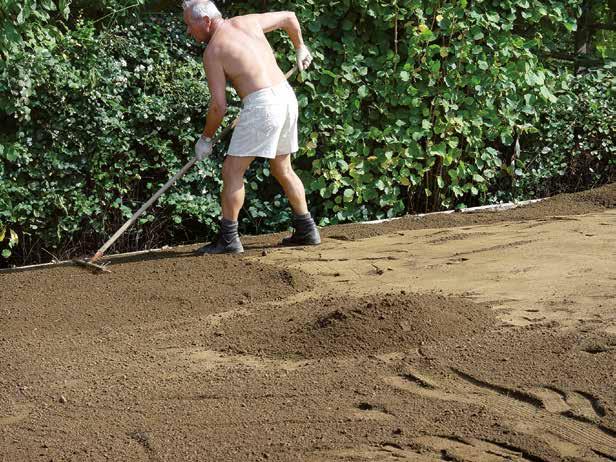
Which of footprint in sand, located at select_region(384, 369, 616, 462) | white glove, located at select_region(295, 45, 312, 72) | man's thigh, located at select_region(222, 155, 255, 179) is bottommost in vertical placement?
footprint in sand, located at select_region(384, 369, 616, 462)

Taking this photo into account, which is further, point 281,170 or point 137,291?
point 281,170

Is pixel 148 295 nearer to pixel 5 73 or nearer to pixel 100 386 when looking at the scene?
pixel 100 386

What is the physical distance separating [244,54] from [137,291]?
1888mm

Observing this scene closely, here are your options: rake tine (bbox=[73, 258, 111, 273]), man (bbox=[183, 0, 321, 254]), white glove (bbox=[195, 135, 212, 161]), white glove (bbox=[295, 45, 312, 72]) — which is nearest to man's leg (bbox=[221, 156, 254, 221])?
man (bbox=[183, 0, 321, 254])

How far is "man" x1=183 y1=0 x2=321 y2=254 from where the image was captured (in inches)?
283

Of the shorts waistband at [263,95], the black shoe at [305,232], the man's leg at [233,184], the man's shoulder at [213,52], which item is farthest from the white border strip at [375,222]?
the man's shoulder at [213,52]

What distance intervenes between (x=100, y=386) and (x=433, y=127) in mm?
4720

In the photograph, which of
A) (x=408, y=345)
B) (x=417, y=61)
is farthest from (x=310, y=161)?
(x=408, y=345)

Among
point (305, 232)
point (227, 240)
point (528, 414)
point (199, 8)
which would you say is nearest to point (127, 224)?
point (227, 240)

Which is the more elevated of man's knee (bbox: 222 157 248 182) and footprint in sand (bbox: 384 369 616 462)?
→ man's knee (bbox: 222 157 248 182)

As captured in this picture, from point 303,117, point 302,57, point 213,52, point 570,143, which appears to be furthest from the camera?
point 570,143

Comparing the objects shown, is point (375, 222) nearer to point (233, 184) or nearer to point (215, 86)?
point (233, 184)

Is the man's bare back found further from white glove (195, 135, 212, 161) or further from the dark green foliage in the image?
the dark green foliage

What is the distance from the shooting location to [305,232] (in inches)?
306
